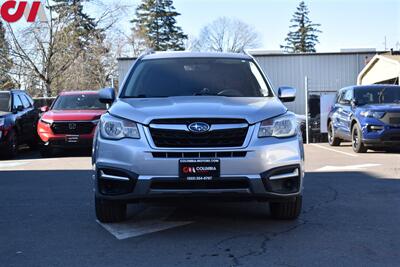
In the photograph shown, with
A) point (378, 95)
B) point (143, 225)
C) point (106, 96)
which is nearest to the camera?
point (143, 225)

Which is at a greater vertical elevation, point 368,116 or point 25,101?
point 25,101

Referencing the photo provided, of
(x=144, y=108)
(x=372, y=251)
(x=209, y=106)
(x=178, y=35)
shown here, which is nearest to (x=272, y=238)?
(x=372, y=251)

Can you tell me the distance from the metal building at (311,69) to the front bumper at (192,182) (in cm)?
2570

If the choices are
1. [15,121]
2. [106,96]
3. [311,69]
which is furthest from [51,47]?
[106,96]

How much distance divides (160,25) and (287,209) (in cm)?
6069

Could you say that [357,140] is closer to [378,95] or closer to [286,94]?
[378,95]

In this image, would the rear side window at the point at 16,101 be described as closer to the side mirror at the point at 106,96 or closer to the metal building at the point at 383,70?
the side mirror at the point at 106,96

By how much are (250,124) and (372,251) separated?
1521mm

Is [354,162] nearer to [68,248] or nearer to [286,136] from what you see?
[286,136]

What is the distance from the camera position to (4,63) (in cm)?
3444

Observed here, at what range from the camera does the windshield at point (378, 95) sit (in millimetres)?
13695

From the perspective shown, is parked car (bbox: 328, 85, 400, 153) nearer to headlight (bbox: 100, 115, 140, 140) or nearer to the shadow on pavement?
the shadow on pavement

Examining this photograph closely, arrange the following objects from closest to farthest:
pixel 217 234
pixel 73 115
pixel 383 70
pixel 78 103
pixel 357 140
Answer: pixel 217 234
pixel 73 115
pixel 357 140
pixel 78 103
pixel 383 70

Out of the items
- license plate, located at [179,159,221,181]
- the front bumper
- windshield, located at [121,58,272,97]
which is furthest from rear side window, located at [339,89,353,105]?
license plate, located at [179,159,221,181]
